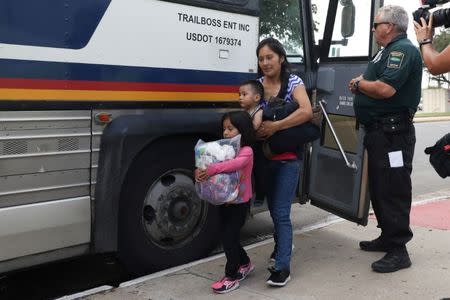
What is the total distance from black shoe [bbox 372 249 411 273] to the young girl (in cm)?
107

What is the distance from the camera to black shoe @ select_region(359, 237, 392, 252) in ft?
15.1

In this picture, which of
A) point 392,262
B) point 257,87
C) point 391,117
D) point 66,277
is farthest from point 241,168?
point 66,277

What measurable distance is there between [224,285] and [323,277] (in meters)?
0.80

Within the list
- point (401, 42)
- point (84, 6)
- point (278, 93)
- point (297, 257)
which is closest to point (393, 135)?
point (401, 42)

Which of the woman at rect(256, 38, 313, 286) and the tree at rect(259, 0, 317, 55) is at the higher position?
the tree at rect(259, 0, 317, 55)

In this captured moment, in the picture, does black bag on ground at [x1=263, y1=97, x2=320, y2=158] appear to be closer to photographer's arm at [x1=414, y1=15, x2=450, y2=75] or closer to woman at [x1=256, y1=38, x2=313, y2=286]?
woman at [x1=256, y1=38, x2=313, y2=286]

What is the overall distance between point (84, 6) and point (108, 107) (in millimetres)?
657

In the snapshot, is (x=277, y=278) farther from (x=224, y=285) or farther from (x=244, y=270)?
(x=224, y=285)

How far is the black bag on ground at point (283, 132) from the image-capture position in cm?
367

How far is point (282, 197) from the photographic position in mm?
3818

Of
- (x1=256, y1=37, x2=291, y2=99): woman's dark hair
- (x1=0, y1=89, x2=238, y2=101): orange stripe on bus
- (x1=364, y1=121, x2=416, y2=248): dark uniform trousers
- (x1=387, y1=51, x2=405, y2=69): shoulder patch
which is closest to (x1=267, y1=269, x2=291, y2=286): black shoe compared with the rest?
(x1=364, y1=121, x2=416, y2=248): dark uniform trousers

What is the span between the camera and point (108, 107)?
3.63m

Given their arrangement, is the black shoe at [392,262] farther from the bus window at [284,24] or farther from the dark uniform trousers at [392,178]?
the bus window at [284,24]

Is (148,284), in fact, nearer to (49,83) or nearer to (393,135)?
(49,83)
